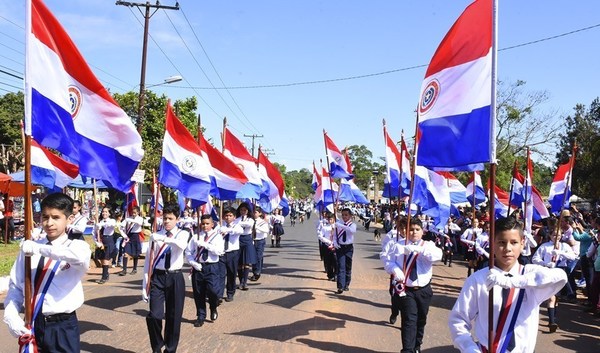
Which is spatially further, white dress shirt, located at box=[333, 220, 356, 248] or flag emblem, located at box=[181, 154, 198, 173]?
white dress shirt, located at box=[333, 220, 356, 248]

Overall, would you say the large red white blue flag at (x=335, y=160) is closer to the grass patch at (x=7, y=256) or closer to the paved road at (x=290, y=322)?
the paved road at (x=290, y=322)

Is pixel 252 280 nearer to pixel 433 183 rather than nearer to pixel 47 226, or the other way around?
pixel 433 183

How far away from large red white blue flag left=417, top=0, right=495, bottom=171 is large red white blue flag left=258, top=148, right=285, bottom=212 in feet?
32.6

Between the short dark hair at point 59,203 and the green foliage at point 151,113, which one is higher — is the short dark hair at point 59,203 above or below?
below

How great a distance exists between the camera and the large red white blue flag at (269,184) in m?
15.6

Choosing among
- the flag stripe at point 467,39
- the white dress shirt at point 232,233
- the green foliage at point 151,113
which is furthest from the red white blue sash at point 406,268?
the green foliage at point 151,113

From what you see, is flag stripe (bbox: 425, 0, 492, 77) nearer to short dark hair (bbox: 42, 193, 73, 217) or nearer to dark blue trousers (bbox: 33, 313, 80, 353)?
short dark hair (bbox: 42, 193, 73, 217)

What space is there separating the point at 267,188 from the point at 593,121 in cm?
4342

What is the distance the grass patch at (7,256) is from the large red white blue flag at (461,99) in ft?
33.1

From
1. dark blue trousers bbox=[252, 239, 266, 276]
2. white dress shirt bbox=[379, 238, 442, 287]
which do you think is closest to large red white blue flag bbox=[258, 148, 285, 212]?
dark blue trousers bbox=[252, 239, 266, 276]

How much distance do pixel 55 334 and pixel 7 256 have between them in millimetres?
12932

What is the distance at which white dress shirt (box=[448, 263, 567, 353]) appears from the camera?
3.57 metres

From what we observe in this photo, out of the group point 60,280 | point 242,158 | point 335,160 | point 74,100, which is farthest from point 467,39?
point 335,160

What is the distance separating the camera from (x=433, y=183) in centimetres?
1052
